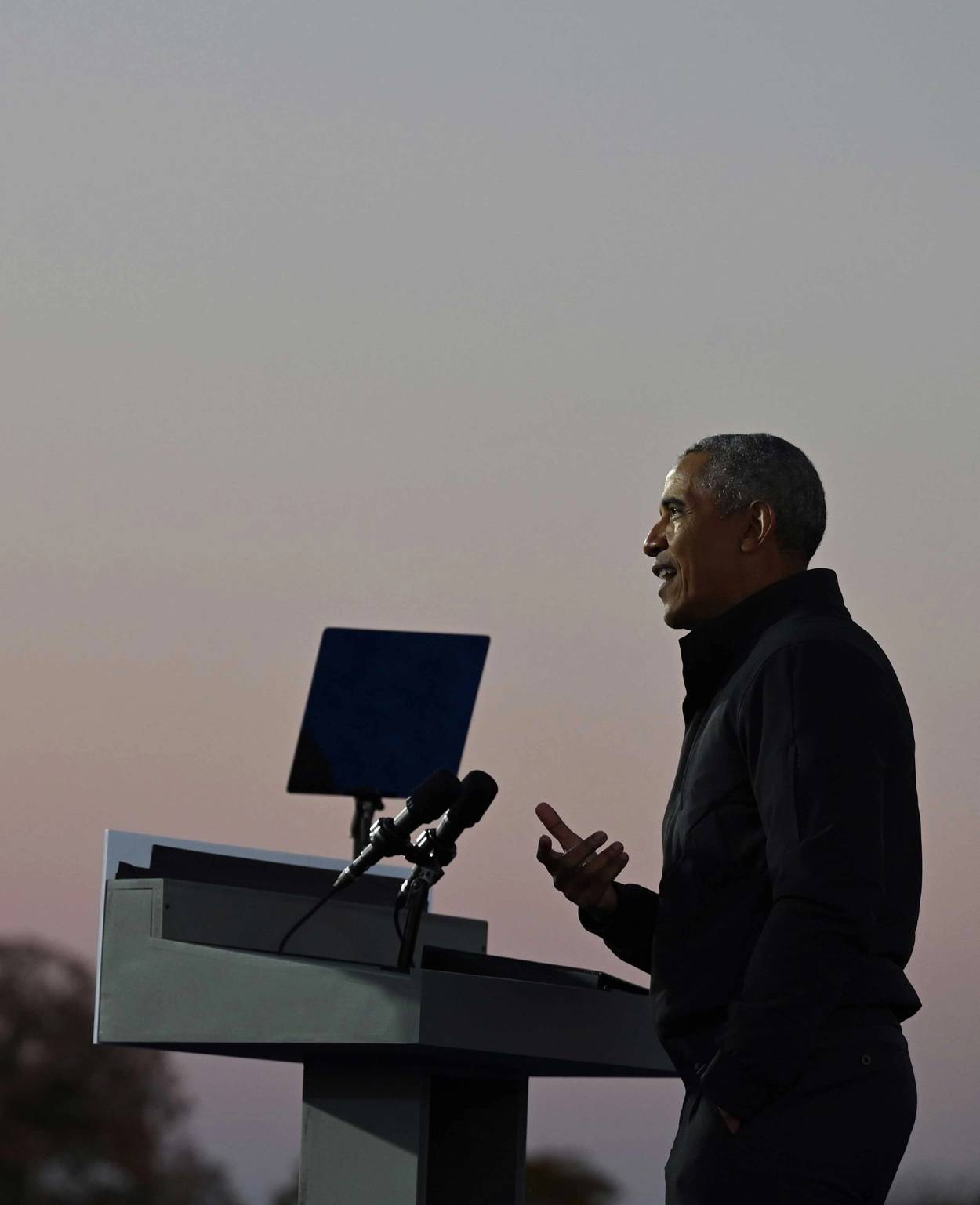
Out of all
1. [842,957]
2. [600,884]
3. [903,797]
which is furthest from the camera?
[600,884]

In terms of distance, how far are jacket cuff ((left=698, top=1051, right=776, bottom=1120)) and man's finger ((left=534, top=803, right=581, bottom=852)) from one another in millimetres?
431

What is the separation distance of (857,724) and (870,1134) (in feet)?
1.66

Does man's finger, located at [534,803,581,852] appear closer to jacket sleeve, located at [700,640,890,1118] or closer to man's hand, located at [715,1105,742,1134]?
jacket sleeve, located at [700,640,890,1118]

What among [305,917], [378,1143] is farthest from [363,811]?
[378,1143]

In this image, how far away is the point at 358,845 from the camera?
4.52 meters

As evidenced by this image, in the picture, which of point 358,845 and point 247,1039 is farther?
point 358,845

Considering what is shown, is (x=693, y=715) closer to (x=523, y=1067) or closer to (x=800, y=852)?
(x=800, y=852)

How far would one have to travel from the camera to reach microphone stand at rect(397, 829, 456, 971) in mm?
2725

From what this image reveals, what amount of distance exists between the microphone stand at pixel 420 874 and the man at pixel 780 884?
0.73 feet

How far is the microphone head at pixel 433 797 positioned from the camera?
2.73 meters

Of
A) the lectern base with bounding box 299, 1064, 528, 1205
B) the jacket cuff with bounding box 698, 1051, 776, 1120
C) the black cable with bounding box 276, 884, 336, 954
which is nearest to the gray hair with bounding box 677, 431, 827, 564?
the jacket cuff with bounding box 698, 1051, 776, 1120

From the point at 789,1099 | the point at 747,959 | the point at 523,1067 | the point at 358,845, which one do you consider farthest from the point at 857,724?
the point at 358,845

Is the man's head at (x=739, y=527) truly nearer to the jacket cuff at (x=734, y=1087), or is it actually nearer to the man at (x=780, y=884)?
the man at (x=780, y=884)

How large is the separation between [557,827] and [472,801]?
22cm
